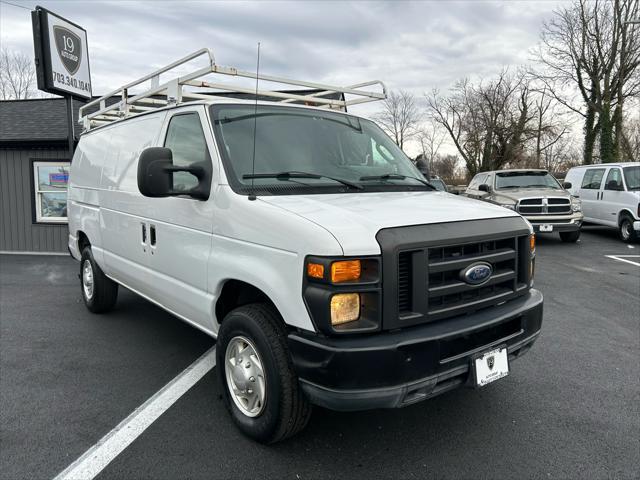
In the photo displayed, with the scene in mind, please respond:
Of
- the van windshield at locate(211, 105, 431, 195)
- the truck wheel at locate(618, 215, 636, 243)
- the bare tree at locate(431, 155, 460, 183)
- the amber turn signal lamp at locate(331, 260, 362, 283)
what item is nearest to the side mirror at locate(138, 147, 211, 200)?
the van windshield at locate(211, 105, 431, 195)

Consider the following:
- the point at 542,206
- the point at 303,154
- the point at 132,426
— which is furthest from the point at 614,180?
the point at 132,426

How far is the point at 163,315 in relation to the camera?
591 cm

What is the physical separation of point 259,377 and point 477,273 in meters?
1.44

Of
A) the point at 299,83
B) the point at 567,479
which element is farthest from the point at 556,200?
the point at 567,479

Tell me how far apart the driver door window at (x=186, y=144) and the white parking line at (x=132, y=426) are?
1.58m

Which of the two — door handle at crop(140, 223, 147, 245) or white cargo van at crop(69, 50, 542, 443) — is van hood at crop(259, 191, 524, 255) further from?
door handle at crop(140, 223, 147, 245)

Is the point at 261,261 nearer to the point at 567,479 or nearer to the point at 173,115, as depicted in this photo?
the point at 173,115

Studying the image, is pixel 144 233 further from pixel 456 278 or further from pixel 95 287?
pixel 456 278

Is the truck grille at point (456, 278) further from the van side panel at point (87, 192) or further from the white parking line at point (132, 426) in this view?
the van side panel at point (87, 192)

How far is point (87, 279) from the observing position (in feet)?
19.7

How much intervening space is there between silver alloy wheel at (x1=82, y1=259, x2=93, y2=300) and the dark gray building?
674 cm

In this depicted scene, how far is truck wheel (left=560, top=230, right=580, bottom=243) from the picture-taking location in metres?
12.0

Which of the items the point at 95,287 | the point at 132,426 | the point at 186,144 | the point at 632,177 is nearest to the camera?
the point at 132,426

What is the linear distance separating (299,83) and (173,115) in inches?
46.2
